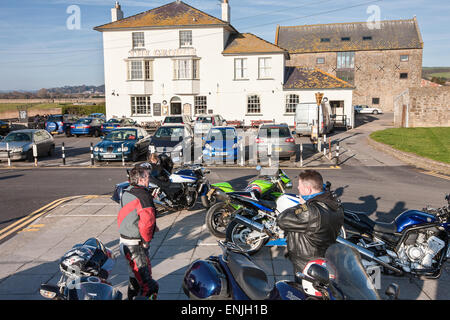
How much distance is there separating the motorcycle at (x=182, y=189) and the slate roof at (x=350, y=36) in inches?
2080

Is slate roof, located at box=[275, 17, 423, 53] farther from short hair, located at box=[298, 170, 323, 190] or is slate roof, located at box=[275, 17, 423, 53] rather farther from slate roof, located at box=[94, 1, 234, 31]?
short hair, located at box=[298, 170, 323, 190]

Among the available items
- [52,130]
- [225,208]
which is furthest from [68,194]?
[52,130]

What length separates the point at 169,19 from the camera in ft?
120

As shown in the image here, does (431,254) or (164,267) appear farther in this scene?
(164,267)

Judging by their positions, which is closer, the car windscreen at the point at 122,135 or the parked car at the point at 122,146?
the parked car at the point at 122,146

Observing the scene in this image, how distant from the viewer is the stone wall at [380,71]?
55.4 metres

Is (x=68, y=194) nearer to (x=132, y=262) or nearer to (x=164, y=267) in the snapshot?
(x=164, y=267)

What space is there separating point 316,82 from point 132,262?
3328 centimetres

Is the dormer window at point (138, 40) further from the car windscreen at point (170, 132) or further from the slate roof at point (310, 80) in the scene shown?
the car windscreen at point (170, 132)

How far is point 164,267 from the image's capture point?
6.12 meters

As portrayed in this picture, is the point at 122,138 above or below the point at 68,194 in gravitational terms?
above

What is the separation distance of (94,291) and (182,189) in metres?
5.42

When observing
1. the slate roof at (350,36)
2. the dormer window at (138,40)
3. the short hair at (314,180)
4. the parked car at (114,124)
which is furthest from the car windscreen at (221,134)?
the slate roof at (350,36)
